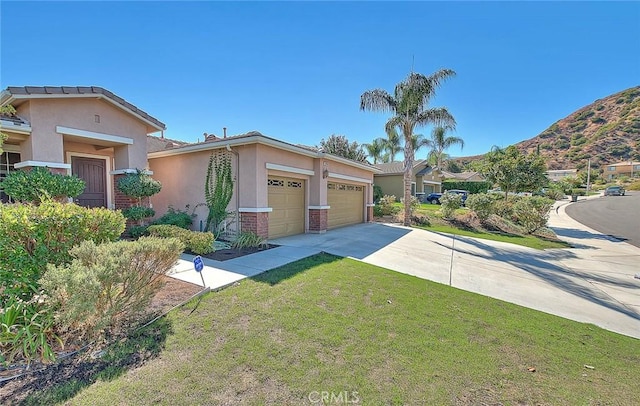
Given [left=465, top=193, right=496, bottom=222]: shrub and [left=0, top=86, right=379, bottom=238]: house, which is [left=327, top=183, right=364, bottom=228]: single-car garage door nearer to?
[left=0, top=86, right=379, bottom=238]: house

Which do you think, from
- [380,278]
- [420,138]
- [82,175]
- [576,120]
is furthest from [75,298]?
[576,120]

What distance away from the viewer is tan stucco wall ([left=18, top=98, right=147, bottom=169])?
777 cm

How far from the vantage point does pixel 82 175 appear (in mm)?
10375

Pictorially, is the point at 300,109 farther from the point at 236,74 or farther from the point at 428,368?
the point at 428,368

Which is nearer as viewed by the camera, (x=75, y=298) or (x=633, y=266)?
(x=75, y=298)

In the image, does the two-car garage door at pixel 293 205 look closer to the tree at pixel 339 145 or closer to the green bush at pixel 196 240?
the green bush at pixel 196 240

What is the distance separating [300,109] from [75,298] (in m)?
17.3

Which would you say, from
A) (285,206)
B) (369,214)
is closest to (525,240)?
(369,214)

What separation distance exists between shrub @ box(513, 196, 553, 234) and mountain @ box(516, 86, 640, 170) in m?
76.1

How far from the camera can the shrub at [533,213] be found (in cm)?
1505

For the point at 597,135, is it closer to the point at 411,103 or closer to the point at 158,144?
the point at 411,103

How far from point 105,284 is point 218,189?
21.8ft

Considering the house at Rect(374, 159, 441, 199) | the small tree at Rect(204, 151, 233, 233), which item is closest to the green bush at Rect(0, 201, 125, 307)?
the small tree at Rect(204, 151, 233, 233)

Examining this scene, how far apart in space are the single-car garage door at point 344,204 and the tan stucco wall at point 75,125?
8017mm
